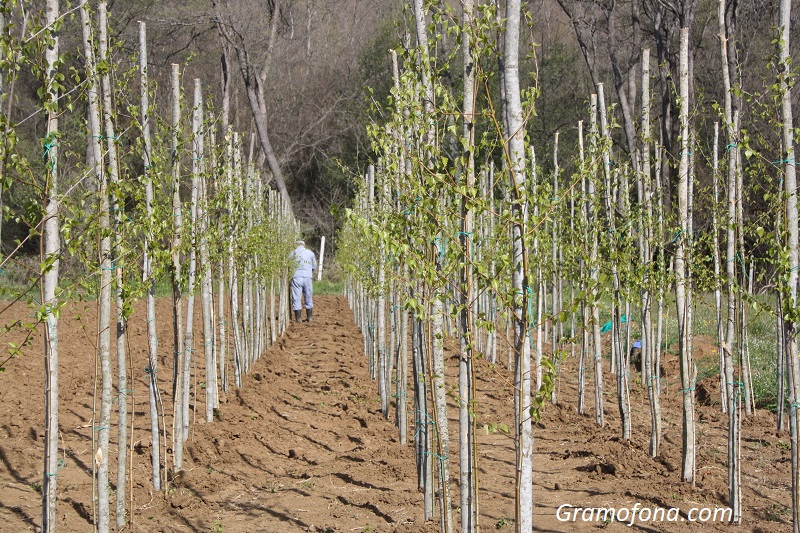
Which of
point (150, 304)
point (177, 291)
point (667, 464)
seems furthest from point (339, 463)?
point (667, 464)

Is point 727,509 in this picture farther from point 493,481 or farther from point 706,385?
point 706,385

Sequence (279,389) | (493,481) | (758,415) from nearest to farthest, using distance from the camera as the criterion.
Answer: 1. (493,481)
2. (758,415)
3. (279,389)

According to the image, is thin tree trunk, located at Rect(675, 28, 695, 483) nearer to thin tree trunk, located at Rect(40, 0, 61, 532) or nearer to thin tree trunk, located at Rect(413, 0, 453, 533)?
thin tree trunk, located at Rect(413, 0, 453, 533)

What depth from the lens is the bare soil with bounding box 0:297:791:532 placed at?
6.57 meters

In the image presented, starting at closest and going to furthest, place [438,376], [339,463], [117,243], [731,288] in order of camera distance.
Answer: [438,376] < [117,243] < [731,288] < [339,463]

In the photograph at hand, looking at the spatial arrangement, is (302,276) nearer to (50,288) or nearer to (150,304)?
(150,304)

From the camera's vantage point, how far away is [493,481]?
24.6ft

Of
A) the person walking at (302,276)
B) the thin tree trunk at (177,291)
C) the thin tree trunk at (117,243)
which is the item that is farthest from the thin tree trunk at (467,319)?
the person walking at (302,276)

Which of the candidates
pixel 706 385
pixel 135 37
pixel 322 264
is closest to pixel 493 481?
pixel 706 385

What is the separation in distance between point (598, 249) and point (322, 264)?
26.3 metres

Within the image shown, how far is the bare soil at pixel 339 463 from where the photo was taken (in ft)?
21.5

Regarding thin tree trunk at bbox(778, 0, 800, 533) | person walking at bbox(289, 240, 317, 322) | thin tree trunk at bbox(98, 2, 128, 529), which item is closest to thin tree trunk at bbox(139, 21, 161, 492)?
thin tree trunk at bbox(98, 2, 128, 529)

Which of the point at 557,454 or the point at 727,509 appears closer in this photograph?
the point at 727,509

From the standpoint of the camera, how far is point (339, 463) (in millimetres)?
8406
